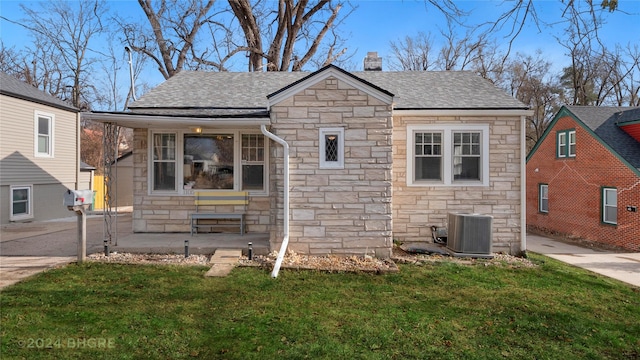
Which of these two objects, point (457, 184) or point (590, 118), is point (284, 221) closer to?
point (457, 184)

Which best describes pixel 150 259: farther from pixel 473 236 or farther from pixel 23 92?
pixel 23 92

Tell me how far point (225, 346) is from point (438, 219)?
5818 mm

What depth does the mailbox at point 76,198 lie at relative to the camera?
584cm

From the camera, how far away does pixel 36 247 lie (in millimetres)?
7516

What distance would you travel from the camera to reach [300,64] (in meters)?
19.3

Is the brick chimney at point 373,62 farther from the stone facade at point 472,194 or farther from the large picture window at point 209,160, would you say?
the large picture window at point 209,160

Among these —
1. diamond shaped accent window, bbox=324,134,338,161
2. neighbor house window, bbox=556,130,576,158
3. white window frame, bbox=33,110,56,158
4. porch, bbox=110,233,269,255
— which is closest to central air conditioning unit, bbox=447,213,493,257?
diamond shaped accent window, bbox=324,134,338,161

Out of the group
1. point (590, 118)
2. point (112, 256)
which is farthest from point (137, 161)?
point (590, 118)

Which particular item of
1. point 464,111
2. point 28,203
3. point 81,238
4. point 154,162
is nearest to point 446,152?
point 464,111

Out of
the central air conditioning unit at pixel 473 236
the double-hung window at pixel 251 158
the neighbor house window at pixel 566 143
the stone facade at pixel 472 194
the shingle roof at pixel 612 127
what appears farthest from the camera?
the neighbor house window at pixel 566 143

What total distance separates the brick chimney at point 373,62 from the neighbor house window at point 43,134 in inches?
481

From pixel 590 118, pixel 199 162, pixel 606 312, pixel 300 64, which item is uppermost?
pixel 300 64

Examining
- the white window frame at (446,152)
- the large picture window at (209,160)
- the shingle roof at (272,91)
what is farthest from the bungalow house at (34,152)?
the white window frame at (446,152)

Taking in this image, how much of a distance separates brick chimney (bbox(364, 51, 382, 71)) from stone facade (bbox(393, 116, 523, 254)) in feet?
11.4
